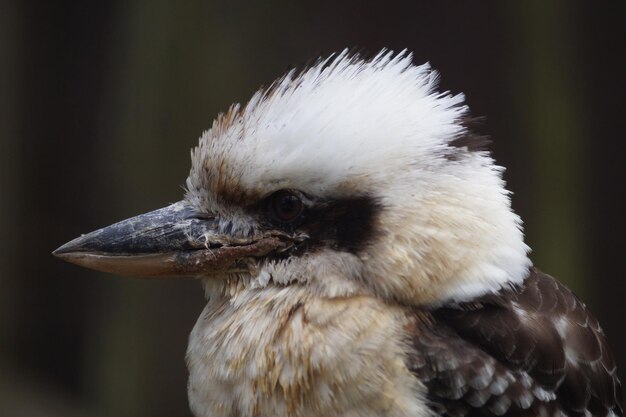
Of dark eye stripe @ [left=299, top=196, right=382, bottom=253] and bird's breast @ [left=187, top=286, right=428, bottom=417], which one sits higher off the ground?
dark eye stripe @ [left=299, top=196, right=382, bottom=253]

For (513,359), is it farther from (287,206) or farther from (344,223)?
(287,206)

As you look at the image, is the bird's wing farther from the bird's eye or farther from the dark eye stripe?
the bird's eye

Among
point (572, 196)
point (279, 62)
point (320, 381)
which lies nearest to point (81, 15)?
point (279, 62)

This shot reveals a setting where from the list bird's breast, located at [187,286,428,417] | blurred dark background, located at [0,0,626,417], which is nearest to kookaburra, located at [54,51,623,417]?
bird's breast, located at [187,286,428,417]

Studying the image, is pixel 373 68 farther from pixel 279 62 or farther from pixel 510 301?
pixel 279 62

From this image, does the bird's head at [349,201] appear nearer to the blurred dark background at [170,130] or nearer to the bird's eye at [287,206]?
the bird's eye at [287,206]

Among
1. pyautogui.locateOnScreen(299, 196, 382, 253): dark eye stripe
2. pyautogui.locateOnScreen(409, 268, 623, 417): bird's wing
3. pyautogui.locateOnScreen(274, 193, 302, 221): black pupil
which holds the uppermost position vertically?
pyautogui.locateOnScreen(274, 193, 302, 221): black pupil

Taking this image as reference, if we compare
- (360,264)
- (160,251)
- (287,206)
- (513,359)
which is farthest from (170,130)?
(513,359)
